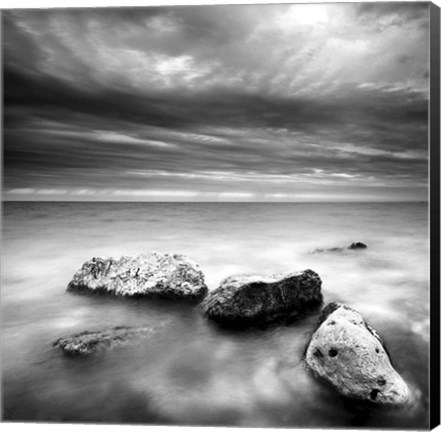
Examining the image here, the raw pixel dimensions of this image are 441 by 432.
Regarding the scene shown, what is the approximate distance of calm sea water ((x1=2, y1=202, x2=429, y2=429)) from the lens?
2.90 meters

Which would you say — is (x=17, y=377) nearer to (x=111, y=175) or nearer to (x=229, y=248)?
(x=111, y=175)

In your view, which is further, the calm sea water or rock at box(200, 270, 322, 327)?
rock at box(200, 270, 322, 327)

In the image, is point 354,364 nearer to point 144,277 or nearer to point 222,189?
point 222,189

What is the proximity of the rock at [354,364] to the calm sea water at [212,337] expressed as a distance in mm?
105

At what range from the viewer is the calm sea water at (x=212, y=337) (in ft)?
9.52

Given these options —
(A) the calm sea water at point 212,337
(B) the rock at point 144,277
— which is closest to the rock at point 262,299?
(A) the calm sea water at point 212,337

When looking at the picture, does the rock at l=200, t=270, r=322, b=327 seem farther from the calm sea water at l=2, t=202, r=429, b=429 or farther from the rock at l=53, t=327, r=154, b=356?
the rock at l=53, t=327, r=154, b=356

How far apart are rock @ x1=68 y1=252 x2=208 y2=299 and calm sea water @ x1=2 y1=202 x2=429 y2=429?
14cm

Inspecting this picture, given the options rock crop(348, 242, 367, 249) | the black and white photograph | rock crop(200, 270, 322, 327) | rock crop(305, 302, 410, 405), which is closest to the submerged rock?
rock crop(348, 242, 367, 249)

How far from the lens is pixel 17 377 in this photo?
3.18 m

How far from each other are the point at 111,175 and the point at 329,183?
8.00 ft

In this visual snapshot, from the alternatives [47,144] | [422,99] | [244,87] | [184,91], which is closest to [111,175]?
[47,144]

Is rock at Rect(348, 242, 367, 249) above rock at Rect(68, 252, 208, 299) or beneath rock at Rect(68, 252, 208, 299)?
above

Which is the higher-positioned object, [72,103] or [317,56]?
[317,56]
